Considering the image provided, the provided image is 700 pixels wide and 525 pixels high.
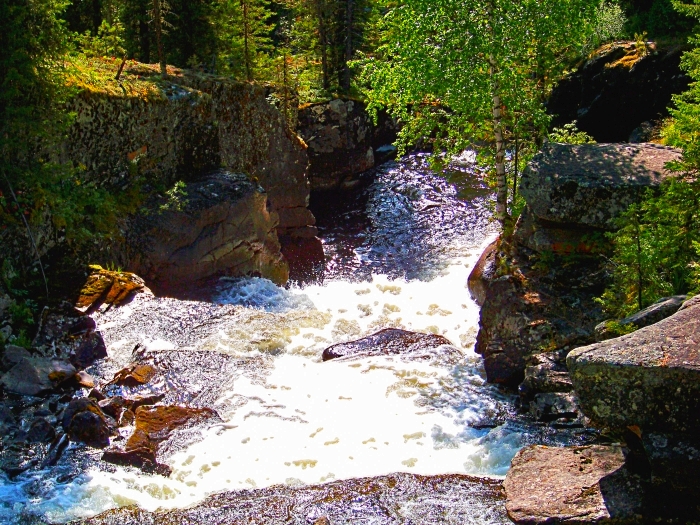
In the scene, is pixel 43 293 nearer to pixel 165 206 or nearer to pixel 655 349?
pixel 165 206

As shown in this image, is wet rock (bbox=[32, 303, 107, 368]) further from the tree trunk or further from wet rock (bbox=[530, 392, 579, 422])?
the tree trunk

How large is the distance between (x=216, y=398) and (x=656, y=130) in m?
18.2

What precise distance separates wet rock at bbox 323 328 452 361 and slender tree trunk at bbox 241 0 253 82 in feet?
56.0

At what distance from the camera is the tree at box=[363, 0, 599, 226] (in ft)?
47.7

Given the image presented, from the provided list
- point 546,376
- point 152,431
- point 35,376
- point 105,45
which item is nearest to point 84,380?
point 35,376

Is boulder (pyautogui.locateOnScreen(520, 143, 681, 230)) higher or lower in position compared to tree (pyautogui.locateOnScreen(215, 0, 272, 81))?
lower

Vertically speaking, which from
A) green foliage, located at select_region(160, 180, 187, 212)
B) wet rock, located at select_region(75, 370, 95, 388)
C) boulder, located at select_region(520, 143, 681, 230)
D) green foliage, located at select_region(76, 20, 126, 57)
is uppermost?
green foliage, located at select_region(76, 20, 126, 57)

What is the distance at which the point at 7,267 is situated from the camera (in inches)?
547

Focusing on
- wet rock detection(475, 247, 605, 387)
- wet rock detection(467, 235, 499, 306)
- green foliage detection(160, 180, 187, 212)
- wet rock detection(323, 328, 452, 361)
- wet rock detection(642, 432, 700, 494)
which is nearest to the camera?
wet rock detection(642, 432, 700, 494)

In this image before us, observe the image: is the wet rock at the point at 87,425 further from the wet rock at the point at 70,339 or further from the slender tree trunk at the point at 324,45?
the slender tree trunk at the point at 324,45

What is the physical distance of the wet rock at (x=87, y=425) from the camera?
988 centimetres

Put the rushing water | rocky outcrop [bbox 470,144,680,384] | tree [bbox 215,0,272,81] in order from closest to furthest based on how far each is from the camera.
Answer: the rushing water < rocky outcrop [bbox 470,144,680,384] < tree [bbox 215,0,272,81]

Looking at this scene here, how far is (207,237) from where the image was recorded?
1833 cm

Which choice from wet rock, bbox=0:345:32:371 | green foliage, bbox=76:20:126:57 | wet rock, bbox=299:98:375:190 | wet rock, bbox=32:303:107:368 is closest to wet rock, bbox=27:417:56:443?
wet rock, bbox=0:345:32:371
